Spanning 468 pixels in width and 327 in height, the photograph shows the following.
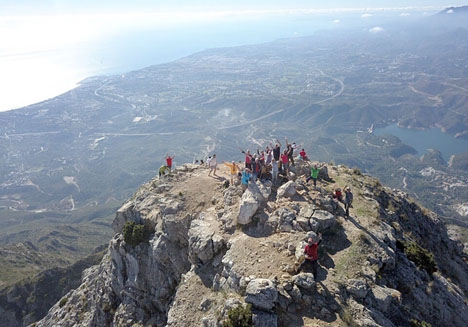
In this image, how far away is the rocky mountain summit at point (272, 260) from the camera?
2166cm

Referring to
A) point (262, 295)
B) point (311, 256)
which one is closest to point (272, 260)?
point (311, 256)

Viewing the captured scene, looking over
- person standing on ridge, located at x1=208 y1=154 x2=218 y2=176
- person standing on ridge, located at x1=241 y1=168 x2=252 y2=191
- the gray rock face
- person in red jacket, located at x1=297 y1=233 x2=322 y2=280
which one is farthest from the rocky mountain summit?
person standing on ridge, located at x1=208 y1=154 x2=218 y2=176

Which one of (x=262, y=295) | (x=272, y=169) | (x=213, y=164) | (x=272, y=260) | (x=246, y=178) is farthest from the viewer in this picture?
(x=213, y=164)

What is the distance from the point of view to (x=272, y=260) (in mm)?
24656

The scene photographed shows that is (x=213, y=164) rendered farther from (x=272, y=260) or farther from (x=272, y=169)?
(x=272, y=260)

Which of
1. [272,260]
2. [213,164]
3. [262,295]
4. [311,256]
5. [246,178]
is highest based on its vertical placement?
[246,178]

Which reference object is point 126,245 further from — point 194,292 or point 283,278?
point 283,278

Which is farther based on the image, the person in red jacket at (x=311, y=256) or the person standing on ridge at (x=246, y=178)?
the person standing on ridge at (x=246, y=178)

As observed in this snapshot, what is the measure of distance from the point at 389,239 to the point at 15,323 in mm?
92270

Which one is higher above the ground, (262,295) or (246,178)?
(246,178)

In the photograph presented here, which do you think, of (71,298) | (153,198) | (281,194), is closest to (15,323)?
(71,298)

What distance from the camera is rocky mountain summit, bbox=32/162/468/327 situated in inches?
853

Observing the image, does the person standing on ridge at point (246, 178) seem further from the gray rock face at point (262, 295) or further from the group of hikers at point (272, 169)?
the gray rock face at point (262, 295)

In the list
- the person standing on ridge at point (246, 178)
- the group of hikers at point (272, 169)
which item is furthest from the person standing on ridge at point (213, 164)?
the person standing on ridge at point (246, 178)
